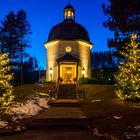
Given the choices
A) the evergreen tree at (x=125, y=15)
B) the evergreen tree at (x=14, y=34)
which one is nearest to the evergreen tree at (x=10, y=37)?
the evergreen tree at (x=14, y=34)

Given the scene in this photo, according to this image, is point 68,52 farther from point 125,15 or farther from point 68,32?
point 125,15

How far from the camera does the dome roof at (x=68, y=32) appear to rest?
41812 millimetres

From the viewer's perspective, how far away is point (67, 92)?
97.6 feet

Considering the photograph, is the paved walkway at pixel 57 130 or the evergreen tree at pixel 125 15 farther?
the evergreen tree at pixel 125 15

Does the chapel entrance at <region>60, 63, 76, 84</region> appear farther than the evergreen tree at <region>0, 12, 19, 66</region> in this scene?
No

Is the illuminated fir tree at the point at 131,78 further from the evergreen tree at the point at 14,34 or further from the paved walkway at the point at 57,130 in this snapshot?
the evergreen tree at the point at 14,34

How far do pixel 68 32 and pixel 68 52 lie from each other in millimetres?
3006

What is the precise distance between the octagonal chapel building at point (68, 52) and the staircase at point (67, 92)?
720cm

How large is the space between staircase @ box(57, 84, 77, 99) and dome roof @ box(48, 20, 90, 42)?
11339mm

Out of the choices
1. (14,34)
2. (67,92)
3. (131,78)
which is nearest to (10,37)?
(14,34)

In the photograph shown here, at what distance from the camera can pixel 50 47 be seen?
4281 cm

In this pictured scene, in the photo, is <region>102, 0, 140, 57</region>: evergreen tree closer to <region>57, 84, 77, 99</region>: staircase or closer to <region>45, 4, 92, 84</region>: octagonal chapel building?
<region>57, 84, 77, 99</region>: staircase

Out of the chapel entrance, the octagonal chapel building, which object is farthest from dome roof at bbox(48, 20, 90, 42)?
the chapel entrance

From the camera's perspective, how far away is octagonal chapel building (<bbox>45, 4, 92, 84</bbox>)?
40.0 metres
